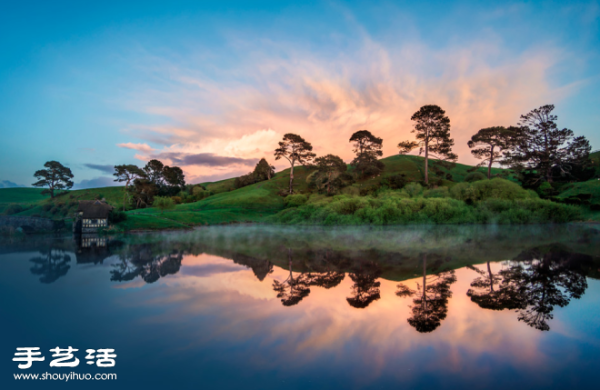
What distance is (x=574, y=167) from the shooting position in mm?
45906

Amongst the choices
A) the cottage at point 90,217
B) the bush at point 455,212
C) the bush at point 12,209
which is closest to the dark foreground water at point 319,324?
the bush at point 455,212

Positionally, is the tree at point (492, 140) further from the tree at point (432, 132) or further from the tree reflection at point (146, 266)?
the tree reflection at point (146, 266)

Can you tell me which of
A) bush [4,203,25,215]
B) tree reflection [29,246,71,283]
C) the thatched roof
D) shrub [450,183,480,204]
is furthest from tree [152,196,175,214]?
shrub [450,183,480,204]

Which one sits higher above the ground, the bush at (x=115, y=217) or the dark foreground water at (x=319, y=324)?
the bush at (x=115, y=217)

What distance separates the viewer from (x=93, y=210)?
33969 mm

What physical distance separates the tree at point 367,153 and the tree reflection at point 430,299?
A: 48400 mm

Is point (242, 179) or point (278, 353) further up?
point (242, 179)

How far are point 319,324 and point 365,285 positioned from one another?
3.42m

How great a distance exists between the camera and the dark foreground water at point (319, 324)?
4.28 m

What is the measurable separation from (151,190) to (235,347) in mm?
70327

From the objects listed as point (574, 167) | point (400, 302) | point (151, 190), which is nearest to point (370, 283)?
point (400, 302)

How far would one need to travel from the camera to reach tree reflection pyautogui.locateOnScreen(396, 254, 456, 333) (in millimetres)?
6121

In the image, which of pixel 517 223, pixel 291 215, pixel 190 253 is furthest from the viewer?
pixel 291 215

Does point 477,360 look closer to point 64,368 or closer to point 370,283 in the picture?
point 370,283
